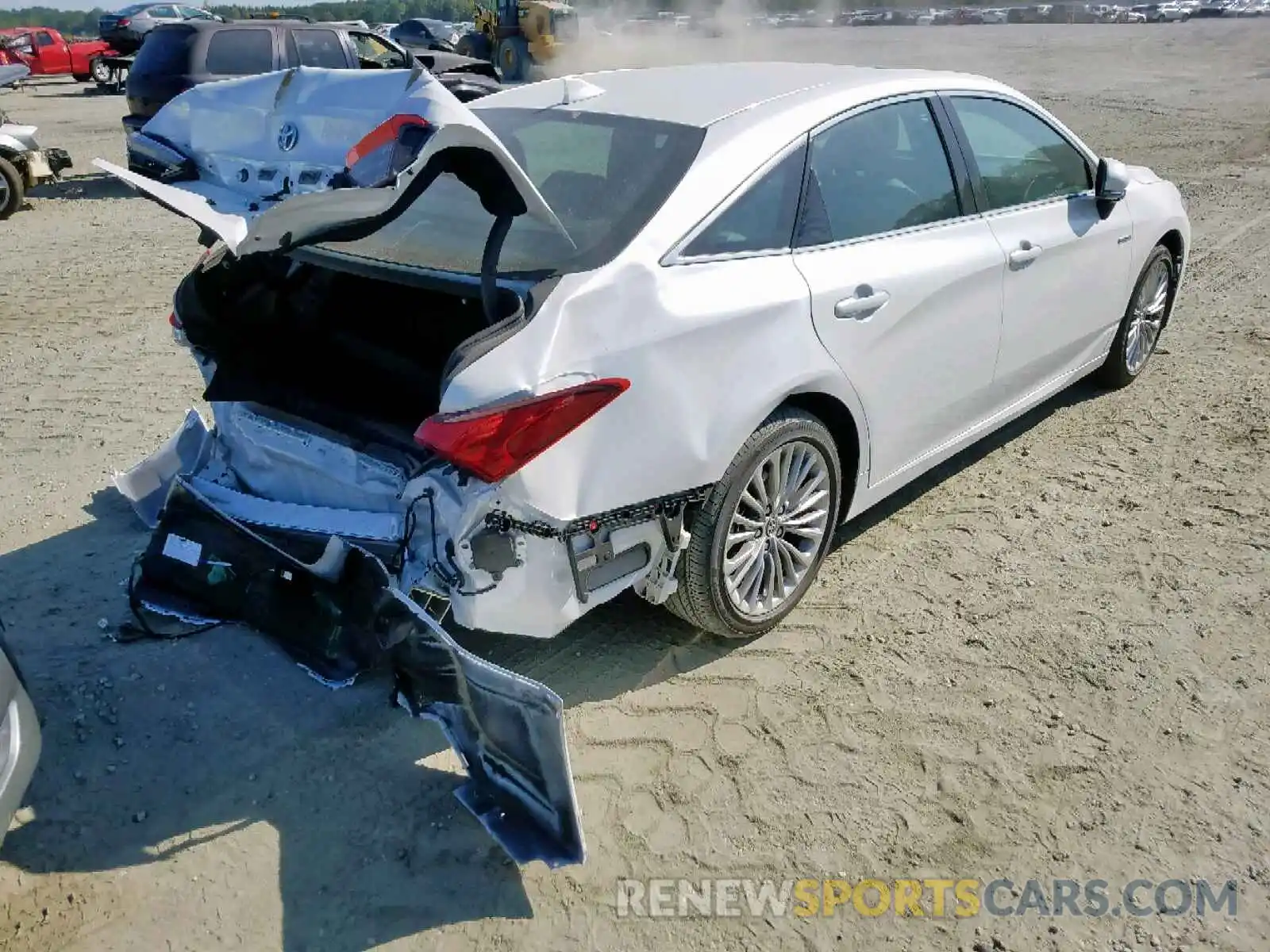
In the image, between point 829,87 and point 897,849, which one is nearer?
point 897,849

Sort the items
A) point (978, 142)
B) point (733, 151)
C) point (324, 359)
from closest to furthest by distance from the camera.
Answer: point (733, 151) < point (324, 359) < point (978, 142)

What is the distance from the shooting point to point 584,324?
262 centimetres

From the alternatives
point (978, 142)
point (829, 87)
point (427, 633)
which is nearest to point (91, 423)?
point (427, 633)

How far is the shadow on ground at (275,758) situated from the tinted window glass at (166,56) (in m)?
9.42

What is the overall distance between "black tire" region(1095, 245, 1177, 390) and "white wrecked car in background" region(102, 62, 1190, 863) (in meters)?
1.24

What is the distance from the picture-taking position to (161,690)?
3.20 meters

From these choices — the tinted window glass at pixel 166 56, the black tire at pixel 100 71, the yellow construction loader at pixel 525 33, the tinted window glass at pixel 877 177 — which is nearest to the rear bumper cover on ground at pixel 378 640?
the tinted window glass at pixel 877 177

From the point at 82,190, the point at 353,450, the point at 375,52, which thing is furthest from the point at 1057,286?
the point at 375,52

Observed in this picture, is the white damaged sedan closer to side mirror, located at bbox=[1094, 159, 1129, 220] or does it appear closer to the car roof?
the car roof

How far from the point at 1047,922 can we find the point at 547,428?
1697 mm

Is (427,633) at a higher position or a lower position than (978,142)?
lower

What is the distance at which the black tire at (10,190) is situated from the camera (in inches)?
403

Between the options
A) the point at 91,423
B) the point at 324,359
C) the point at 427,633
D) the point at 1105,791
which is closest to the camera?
the point at 427,633

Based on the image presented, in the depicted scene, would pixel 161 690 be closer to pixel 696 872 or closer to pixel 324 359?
pixel 324 359
